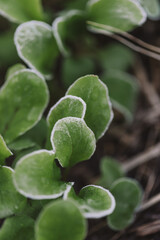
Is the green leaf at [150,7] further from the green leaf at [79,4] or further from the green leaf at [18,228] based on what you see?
the green leaf at [18,228]

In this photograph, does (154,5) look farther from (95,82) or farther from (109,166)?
→ (109,166)

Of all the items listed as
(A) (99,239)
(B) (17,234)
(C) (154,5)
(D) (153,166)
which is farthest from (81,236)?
(C) (154,5)

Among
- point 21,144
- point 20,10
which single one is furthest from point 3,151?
point 20,10

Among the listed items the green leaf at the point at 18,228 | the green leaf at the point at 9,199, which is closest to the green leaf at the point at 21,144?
the green leaf at the point at 9,199

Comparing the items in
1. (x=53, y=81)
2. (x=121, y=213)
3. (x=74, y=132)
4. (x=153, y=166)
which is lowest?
(x=153, y=166)

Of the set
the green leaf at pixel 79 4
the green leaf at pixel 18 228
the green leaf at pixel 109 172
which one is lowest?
the green leaf at pixel 109 172
